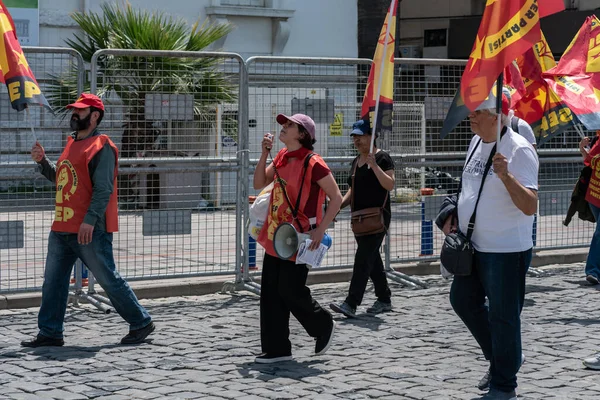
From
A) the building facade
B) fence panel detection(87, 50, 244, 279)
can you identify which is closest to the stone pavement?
fence panel detection(87, 50, 244, 279)

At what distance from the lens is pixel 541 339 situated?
8055 mm

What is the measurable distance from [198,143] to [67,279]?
8.75ft

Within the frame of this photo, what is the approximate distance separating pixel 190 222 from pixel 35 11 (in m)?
10.2

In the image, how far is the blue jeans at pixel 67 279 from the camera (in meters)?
7.82

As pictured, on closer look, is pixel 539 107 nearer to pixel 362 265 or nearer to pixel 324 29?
pixel 362 265

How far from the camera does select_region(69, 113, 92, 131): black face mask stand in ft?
25.9

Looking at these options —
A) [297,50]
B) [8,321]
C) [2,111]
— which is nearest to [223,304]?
[8,321]

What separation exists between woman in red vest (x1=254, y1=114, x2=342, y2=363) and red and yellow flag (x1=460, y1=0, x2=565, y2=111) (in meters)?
1.58

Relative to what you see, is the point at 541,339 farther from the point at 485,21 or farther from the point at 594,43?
the point at 594,43

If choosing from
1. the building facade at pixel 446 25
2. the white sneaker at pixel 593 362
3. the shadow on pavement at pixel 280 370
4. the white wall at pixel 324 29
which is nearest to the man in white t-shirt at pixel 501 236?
the white sneaker at pixel 593 362

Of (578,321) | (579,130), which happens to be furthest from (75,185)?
(579,130)

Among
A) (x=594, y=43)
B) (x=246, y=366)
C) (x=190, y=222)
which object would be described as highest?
(x=594, y=43)

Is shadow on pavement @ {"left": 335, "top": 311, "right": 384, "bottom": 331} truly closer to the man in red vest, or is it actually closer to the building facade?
the man in red vest

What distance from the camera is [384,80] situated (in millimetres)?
8117
